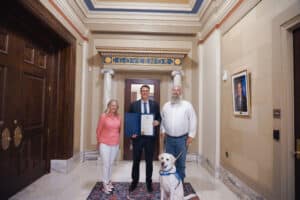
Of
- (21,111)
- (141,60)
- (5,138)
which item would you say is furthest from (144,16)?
(5,138)

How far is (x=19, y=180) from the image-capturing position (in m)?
2.88

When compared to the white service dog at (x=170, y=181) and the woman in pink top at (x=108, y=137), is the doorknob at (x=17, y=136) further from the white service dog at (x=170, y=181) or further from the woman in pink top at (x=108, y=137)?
the white service dog at (x=170, y=181)

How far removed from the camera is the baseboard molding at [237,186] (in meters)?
2.53

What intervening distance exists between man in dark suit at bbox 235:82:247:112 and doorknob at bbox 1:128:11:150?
309 centimetres

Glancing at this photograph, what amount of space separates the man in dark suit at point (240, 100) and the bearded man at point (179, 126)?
2.13 ft

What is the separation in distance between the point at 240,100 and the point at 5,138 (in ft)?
10.2

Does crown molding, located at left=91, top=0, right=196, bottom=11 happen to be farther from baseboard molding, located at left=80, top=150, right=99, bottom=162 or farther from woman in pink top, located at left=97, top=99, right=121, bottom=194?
baseboard molding, located at left=80, top=150, right=99, bottom=162

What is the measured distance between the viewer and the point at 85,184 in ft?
10.6

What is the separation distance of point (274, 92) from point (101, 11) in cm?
385

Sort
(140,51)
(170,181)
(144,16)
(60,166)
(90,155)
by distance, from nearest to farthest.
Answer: (170,181) → (60,166) → (140,51) → (144,16) → (90,155)

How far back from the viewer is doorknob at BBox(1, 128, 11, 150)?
247 centimetres

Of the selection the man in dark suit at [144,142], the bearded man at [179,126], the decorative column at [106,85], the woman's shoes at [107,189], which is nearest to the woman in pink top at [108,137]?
the woman's shoes at [107,189]

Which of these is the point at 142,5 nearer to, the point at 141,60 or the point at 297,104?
the point at 141,60

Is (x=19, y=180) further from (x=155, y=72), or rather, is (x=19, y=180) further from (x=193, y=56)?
(x=193, y=56)
